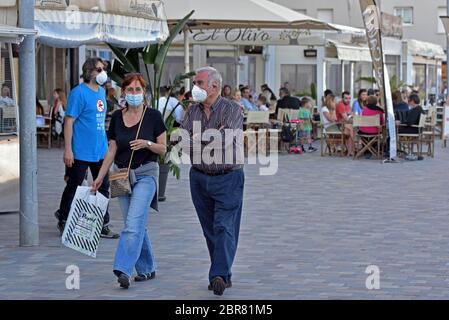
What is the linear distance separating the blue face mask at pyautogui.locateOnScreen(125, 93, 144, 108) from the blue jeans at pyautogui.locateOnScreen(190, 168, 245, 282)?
2.49ft

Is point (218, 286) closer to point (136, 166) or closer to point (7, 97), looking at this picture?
point (136, 166)

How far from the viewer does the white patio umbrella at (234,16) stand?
19.6m

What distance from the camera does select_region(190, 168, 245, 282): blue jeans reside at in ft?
26.4

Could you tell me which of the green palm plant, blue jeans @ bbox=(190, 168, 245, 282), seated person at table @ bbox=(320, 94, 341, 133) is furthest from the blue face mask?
seated person at table @ bbox=(320, 94, 341, 133)

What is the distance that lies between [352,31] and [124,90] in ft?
49.8

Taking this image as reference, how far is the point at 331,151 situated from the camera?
74.7 ft

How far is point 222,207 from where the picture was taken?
317 inches

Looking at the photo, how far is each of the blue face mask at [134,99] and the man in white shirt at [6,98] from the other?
10.0ft

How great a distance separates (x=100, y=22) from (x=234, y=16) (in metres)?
8.17

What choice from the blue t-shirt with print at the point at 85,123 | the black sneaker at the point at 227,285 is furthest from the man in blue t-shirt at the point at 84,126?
the black sneaker at the point at 227,285

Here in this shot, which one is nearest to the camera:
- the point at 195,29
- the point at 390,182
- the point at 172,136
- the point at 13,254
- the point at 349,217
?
the point at 13,254

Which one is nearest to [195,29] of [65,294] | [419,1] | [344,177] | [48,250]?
[344,177]
